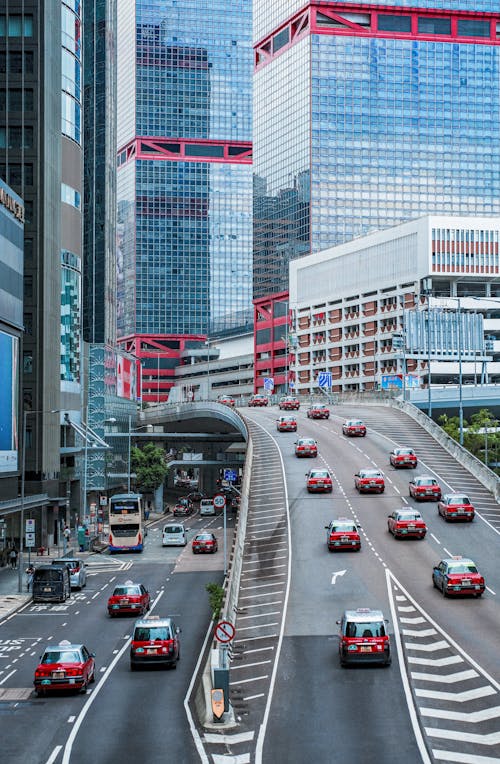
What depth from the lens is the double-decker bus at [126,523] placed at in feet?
293

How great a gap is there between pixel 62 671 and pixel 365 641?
9.47 meters

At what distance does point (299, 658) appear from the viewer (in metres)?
38.8

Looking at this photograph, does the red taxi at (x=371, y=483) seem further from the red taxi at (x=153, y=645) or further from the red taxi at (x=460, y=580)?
the red taxi at (x=153, y=645)

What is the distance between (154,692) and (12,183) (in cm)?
7146

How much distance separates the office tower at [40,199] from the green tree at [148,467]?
3497 cm

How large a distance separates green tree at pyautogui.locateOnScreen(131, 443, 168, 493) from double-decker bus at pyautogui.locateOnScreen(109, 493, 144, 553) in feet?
171

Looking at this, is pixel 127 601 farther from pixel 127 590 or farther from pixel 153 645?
pixel 153 645

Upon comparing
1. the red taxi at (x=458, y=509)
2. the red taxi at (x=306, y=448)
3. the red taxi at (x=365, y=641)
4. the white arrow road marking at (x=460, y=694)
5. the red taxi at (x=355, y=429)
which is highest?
the red taxi at (x=355, y=429)

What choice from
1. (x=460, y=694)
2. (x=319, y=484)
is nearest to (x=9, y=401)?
(x=319, y=484)

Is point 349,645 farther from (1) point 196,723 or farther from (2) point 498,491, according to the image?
(2) point 498,491

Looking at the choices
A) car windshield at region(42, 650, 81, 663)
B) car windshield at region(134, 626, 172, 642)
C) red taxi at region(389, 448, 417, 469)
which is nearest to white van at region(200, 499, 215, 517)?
red taxi at region(389, 448, 417, 469)

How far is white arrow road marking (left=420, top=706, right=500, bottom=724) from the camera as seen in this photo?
99.8ft

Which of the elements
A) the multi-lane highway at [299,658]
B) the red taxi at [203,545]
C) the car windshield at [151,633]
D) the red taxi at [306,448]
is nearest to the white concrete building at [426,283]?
the red taxi at [306,448]

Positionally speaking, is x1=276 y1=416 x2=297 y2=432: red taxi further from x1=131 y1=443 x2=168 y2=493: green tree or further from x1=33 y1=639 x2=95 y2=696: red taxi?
x1=33 y1=639 x2=95 y2=696: red taxi
